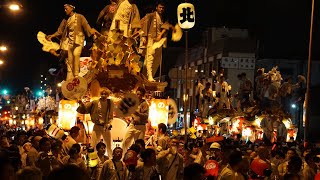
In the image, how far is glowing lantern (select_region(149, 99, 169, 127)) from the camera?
17.2 meters

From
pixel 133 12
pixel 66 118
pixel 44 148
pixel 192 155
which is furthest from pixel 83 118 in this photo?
pixel 44 148

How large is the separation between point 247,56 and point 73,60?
34226mm

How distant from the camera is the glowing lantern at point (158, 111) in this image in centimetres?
1725

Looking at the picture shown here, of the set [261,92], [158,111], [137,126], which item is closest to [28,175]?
[137,126]

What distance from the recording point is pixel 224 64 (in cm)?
5122

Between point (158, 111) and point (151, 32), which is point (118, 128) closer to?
point (158, 111)

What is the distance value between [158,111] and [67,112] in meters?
2.84

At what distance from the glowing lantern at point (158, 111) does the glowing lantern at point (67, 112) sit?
2.41 metres

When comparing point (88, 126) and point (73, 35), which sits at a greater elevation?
point (73, 35)

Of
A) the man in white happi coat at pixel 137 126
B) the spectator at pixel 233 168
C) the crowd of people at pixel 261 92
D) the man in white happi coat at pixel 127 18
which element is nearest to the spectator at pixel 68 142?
the man in white happi coat at pixel 137 126

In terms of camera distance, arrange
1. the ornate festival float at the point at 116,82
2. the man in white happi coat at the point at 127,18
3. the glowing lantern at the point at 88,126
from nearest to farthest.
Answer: the ornate festival float at the point at 116,82 < the glowing lantern at the point at 88,126 < the man in white happi coat at the point at 127,18

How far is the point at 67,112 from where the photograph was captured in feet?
55.0

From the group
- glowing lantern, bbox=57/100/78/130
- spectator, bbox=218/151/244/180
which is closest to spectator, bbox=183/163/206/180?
spectator, bbox=218/151/244/180

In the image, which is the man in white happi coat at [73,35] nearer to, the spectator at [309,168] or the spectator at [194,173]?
the spectator at [309,168]
